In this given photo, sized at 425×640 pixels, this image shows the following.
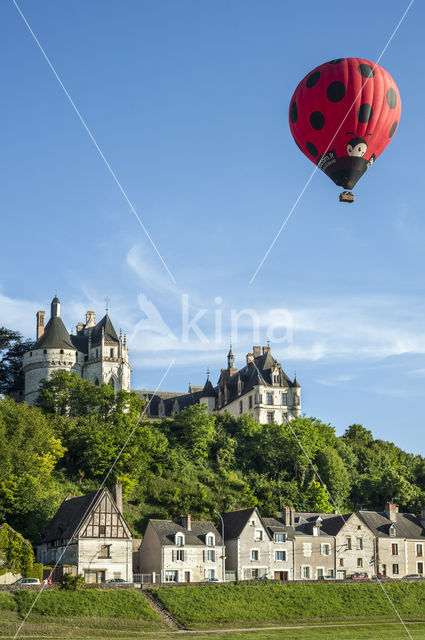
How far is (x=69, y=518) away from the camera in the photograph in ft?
205

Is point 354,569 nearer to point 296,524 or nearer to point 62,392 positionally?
point 296,524

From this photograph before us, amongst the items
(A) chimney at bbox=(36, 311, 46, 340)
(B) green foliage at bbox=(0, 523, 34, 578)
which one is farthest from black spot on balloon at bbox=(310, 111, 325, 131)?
(A) chimney at bbox=(36, 311, 46, 340)

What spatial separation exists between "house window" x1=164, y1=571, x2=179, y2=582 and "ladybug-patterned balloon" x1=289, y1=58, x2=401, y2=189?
34232 millimetres

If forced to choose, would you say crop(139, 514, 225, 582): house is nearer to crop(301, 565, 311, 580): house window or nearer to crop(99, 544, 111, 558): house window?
crop(99, 544, 111, 558): house window

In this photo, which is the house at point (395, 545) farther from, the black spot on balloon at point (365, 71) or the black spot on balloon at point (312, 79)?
the black spot on balloon at point (365, 71)

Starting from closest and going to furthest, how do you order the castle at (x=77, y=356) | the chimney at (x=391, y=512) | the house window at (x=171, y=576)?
1. the house window at (x=171, y=576)
2. the chimney at (x=391, y=512)
3. the castle at (x=77, y=356)

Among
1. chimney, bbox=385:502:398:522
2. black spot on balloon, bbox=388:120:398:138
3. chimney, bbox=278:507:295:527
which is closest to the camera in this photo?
black spot on balloon, bbox=388:120:398:138

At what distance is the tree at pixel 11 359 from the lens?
10501 cm

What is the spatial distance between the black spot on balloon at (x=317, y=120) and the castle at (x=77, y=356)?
63.3m

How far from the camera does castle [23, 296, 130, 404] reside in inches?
3875

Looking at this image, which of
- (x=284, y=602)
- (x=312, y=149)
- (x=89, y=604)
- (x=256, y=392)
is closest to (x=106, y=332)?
(x=256, y=392)

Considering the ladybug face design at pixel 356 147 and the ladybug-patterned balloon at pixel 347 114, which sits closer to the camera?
the ladybug-patterned balloon at pixel 347 114

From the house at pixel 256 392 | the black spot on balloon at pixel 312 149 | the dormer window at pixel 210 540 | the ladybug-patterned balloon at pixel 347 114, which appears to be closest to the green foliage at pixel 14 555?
the dormer window at pixel 210 540

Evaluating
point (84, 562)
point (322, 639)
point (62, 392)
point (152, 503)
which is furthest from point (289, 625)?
point (62, 392)
